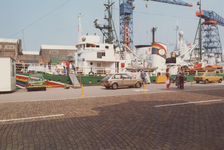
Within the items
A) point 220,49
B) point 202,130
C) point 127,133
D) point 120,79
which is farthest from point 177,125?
point 220,49

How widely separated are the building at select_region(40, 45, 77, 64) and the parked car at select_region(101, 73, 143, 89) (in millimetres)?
58376

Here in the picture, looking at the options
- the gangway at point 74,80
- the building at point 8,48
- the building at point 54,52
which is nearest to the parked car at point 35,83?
the gangway at point 74,80

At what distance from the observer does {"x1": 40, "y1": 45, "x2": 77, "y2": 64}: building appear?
238 ft

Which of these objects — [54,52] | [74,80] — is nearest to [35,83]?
[74,80]

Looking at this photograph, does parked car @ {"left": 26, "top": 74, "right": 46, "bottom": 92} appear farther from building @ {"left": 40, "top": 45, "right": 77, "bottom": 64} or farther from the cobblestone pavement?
building @ {"left": 40, "top": 45, "right": 77, "bottom": 64}

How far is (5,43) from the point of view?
58219 mm

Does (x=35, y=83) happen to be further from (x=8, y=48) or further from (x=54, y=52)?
(x=54, y=52)

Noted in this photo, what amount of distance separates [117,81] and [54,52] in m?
62.9

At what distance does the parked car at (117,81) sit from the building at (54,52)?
2298 inches

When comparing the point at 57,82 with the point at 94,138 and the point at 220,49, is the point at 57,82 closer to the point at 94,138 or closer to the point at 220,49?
the point at 94,138

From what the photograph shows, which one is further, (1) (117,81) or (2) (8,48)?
(2) (8,48)

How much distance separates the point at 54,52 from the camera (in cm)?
7425

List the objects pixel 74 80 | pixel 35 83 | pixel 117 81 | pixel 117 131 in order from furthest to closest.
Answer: pixel 74 80 < pixel 117 81 < pixel 35 83 < pixel 117 131

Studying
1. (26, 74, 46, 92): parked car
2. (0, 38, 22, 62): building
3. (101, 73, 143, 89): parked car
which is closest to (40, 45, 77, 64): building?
(0, 38, 22, 62): building
